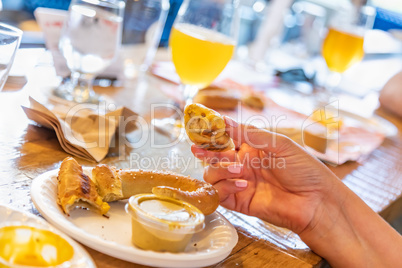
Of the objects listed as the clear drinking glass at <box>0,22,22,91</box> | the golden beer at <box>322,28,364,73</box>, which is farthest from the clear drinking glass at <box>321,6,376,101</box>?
the clear drinking glass at <box>0,22,22,91</box>

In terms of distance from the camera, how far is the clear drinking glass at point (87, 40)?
3.63 feet

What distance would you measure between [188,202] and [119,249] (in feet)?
0.42

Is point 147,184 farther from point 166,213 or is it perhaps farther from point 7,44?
point 7,44

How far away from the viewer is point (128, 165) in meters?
0.92

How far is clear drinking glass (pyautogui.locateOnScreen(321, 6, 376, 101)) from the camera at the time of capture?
6.01 feet

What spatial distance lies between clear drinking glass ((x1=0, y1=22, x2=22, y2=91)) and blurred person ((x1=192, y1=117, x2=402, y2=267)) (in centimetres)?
35

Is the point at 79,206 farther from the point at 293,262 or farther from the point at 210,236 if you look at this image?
the point at 293,262

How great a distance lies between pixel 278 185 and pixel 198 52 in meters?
0.46

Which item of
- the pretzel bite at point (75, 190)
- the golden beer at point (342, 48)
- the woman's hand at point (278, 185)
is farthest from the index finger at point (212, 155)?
the golden beer at point (342, 48)

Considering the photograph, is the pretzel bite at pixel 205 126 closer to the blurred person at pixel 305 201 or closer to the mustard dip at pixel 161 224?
the blurred person at pixel 305 201

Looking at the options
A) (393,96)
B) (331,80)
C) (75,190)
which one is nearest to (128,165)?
(75,190)

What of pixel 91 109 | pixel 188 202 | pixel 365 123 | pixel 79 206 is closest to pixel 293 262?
pixel 188 202

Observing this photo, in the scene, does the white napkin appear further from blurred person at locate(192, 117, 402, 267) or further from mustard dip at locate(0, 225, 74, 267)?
mustard dip at locate(0, 225, 74, 267)

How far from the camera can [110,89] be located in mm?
1350
